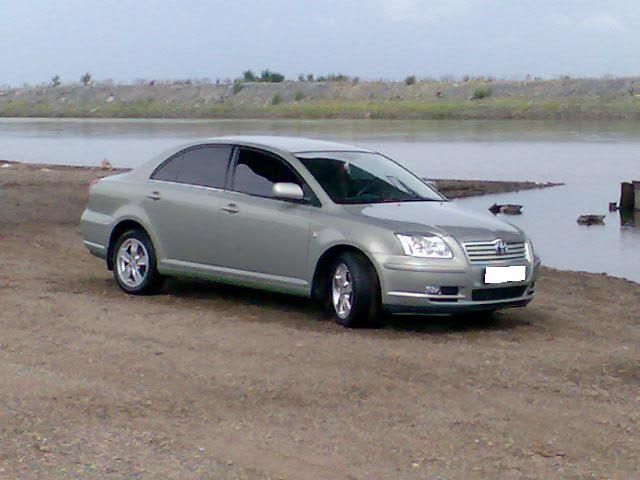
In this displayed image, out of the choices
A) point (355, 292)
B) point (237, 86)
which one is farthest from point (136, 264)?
point (237, 86)

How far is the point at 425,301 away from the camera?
10930 millimetres

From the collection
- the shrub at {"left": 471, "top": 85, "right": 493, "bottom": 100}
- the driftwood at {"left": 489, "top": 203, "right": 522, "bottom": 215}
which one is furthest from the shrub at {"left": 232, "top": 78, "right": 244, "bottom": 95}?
the driftwood at {"left": 489, "top": 203, "right": 522, "bottom": 215}

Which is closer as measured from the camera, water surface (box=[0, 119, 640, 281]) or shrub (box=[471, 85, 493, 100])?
water surface (box=[0, 119, 640, 281])

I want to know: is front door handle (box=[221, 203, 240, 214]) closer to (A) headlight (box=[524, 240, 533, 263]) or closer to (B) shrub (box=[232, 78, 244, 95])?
(A) headlight (box=[524, 240, 533, 263])

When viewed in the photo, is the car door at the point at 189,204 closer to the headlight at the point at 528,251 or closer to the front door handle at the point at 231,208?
the front door handle at the point at 231,208

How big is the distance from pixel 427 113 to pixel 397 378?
79686 mm

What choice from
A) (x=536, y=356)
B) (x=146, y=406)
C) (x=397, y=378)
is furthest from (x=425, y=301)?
(x=146, y=406)

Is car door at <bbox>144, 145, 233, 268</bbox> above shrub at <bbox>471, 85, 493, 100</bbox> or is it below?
above

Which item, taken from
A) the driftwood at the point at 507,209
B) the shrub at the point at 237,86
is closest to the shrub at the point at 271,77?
the shrub at the point at 237,86

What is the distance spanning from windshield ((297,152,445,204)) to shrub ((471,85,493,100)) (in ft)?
285

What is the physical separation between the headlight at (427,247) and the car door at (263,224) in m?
0.97

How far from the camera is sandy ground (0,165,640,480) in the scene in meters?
7.06

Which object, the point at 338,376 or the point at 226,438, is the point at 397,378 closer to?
the point at 338,376

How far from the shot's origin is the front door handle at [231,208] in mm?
12125
